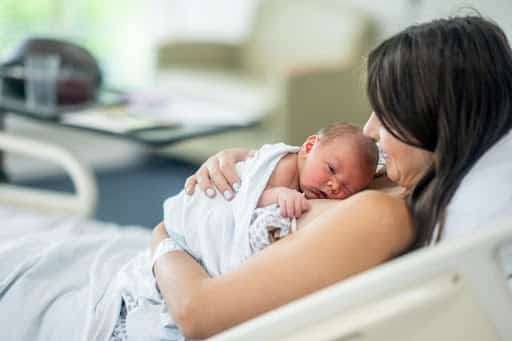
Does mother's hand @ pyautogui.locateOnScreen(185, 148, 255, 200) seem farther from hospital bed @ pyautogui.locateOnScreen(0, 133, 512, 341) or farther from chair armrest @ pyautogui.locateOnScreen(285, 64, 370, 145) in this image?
chair armrest @ pyautogui.locateOnScreen(285, 64, 370, 145)

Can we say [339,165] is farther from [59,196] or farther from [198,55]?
[198,55]

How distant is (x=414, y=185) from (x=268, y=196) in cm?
Result: 23

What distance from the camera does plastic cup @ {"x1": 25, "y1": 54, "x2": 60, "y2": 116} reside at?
260 centimetres

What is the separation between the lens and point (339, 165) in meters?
1.25

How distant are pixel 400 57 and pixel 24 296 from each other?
77cm

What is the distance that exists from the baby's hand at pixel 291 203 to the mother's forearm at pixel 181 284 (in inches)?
6.1

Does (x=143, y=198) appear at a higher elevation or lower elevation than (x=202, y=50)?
lower

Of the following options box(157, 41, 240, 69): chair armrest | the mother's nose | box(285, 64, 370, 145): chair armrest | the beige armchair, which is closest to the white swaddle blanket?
the mother's nose

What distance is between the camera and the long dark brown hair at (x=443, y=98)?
1051mm

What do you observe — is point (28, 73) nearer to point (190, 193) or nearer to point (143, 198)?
point (143, 198)

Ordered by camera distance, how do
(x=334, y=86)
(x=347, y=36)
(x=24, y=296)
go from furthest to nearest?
(x=347, y=36) < (x=334, y=86) < (x=24, y=296)

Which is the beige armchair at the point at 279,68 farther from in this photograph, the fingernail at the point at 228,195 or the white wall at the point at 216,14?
the fingernail at the point at 228,195

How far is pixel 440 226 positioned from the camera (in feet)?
3.51

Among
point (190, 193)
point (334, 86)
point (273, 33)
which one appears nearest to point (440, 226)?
point (190, 193)
